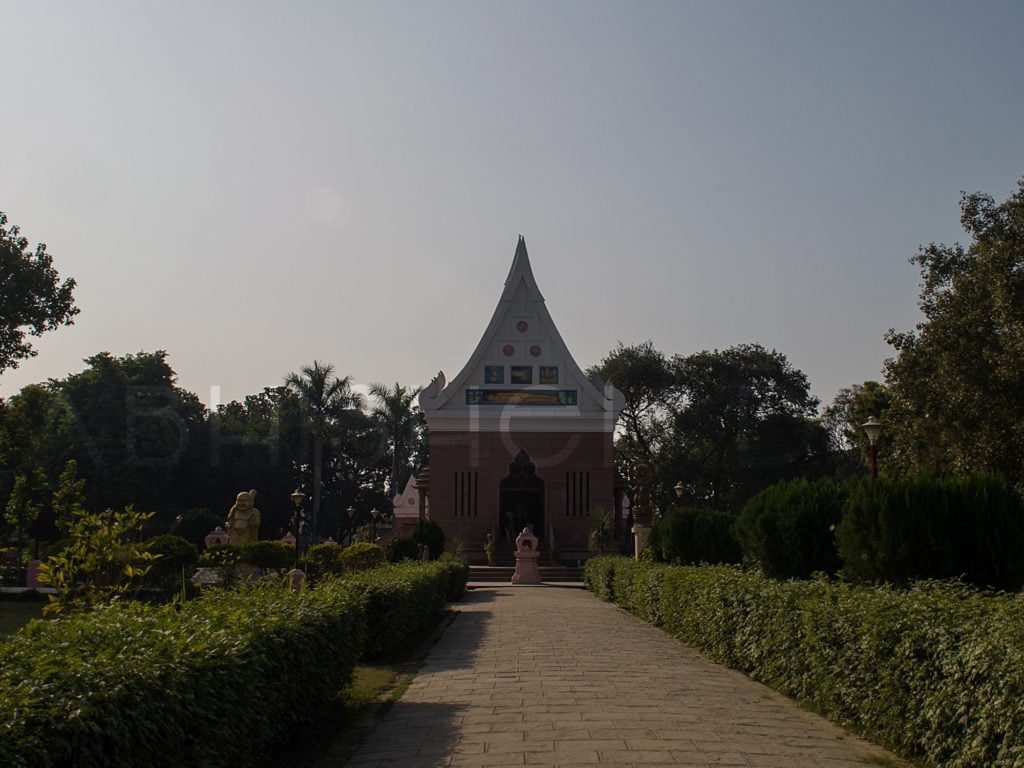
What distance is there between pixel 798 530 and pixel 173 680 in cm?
846

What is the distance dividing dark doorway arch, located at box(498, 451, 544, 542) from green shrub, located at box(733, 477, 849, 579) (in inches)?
982

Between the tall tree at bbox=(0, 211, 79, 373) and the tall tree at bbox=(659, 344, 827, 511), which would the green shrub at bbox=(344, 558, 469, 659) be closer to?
the tall tree at bbox=(0, 211, 79, 373)

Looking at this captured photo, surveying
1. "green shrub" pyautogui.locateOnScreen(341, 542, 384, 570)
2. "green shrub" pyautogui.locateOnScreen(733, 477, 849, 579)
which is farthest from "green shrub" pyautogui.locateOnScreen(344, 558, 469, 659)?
"green shrub" pyautogui.locateOnScreen(341, 542, 384, 570)

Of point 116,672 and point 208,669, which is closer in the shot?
point 116,672

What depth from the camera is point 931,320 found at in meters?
21.5

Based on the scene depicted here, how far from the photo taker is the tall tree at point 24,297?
1042 inches

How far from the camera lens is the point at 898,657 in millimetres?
6266

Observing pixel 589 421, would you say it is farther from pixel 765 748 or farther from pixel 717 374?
pixel 765 748

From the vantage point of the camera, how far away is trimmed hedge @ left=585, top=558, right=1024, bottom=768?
5117mm

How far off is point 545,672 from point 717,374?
40.4m

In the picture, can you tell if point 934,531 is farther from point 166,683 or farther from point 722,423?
point 722,423

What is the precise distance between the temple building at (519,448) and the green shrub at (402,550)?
10.4m

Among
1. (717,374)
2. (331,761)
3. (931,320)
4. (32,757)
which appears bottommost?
(331,761)

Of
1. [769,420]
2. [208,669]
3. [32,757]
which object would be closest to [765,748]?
[208,669]
